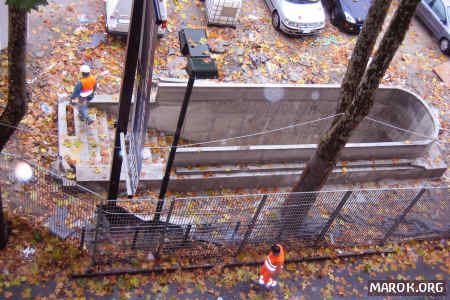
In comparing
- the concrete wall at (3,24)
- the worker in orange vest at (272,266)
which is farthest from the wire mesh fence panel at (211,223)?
→ the concrete wall at (3,24)

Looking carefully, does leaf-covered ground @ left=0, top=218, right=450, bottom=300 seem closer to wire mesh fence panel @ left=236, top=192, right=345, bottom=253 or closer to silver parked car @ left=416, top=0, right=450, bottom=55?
wire mesh fence panel @ left=236, top=192, right=345, bottom=253

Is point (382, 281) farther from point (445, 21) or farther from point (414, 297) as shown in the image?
point (445, 21)

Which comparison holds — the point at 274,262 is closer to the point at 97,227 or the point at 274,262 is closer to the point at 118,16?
the point at 97,227

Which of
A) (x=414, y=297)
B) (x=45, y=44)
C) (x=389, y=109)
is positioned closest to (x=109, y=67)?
(x=45, y=44)

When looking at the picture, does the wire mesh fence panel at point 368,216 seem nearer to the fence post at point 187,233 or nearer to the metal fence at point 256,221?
the metal fence at point 256,221

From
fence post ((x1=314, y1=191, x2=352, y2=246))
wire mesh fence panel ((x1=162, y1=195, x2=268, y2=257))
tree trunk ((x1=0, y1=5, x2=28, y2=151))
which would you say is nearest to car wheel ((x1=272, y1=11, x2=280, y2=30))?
fence post ((x1=314, y1=191, x2=352, y2=246))

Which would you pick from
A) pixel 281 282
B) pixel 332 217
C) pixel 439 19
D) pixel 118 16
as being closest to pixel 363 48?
pixel 332 217
